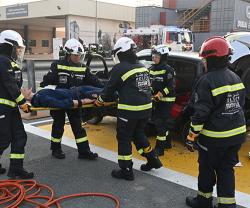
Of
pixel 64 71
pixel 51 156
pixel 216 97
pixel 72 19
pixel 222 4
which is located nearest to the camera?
pixel 216 97

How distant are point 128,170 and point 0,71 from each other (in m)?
2.08

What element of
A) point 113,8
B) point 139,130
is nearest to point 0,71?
point 139,130

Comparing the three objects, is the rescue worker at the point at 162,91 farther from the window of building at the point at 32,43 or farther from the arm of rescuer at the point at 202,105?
the window of building at the point at 32,43

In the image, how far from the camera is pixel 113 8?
38438mm

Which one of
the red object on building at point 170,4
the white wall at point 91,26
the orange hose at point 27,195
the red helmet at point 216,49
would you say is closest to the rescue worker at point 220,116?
the red helmet at point 216,49

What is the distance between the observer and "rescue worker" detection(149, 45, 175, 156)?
5.66 metres

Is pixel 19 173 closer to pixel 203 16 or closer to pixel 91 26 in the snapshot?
pixel 203 16

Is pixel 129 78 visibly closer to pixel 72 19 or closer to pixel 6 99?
pixel 6 99

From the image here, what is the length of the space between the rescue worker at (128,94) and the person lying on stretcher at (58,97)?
51 centimetres

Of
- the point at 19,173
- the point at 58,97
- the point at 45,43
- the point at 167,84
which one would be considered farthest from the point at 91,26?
the point at 19,173

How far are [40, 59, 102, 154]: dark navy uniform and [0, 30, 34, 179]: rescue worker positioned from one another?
2.27 ft

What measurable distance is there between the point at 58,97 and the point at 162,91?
1651 mm

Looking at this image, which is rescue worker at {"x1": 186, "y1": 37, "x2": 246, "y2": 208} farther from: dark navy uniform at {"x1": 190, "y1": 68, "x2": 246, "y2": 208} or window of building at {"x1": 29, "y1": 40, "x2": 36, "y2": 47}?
window of building at {"x1": 29, "y1": 40, "x2": 36, "y2": 47}

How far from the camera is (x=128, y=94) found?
4629 millimetres
